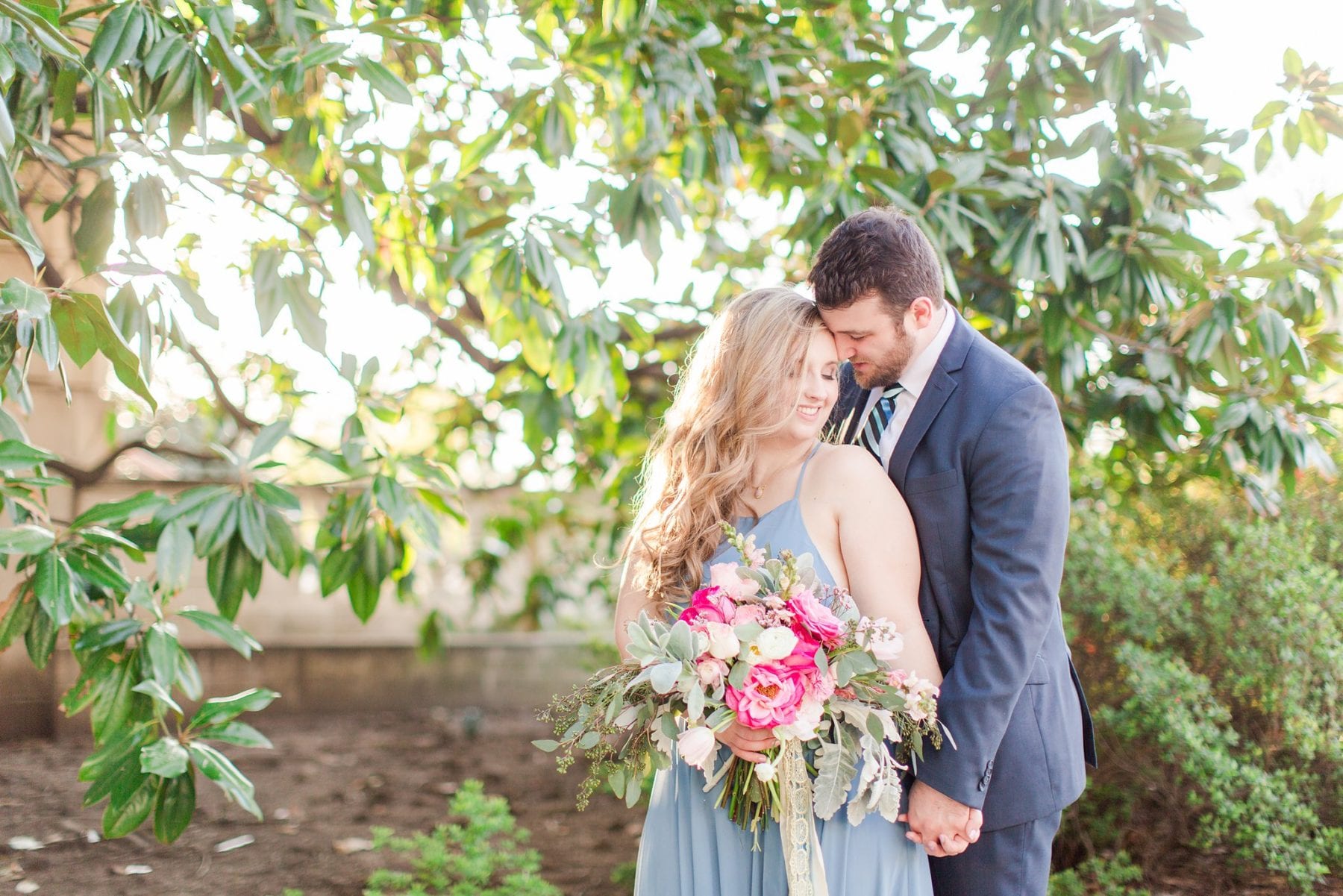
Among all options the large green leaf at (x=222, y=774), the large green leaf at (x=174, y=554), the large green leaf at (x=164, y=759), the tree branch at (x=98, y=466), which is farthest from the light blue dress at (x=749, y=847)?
the tree branch at (x=98, y=466)

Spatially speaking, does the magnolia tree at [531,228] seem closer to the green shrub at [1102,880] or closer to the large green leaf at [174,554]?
the large green leaf at [174,554]

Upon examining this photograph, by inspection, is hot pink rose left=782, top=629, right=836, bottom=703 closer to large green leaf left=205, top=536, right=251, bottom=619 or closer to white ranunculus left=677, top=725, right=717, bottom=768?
white ranunculus left=677, top=725, right=717, bottom=768

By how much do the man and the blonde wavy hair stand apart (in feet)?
0.43

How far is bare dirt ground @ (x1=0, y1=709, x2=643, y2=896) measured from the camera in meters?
3.17

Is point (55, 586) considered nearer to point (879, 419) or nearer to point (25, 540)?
point (25, 540)

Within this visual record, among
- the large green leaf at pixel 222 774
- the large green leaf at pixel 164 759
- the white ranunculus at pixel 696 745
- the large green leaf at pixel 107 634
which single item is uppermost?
the large green leaf at pixel 107 634

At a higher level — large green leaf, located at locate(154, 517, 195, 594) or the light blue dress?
large green leaf, located at locate(154, 517, 195, 594)

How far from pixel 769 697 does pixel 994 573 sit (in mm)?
526

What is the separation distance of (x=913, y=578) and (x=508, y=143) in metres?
2.58

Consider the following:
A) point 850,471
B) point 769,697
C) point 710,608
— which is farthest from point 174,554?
point 850,471

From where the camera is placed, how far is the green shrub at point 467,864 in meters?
2.93

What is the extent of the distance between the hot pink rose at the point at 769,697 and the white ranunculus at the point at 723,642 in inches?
1.9

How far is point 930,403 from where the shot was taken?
2029 mm

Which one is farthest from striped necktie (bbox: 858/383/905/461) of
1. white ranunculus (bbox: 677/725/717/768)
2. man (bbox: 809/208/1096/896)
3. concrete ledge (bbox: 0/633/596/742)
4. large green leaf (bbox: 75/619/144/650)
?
concrete ledge (bbox: 0/633/596/742)
